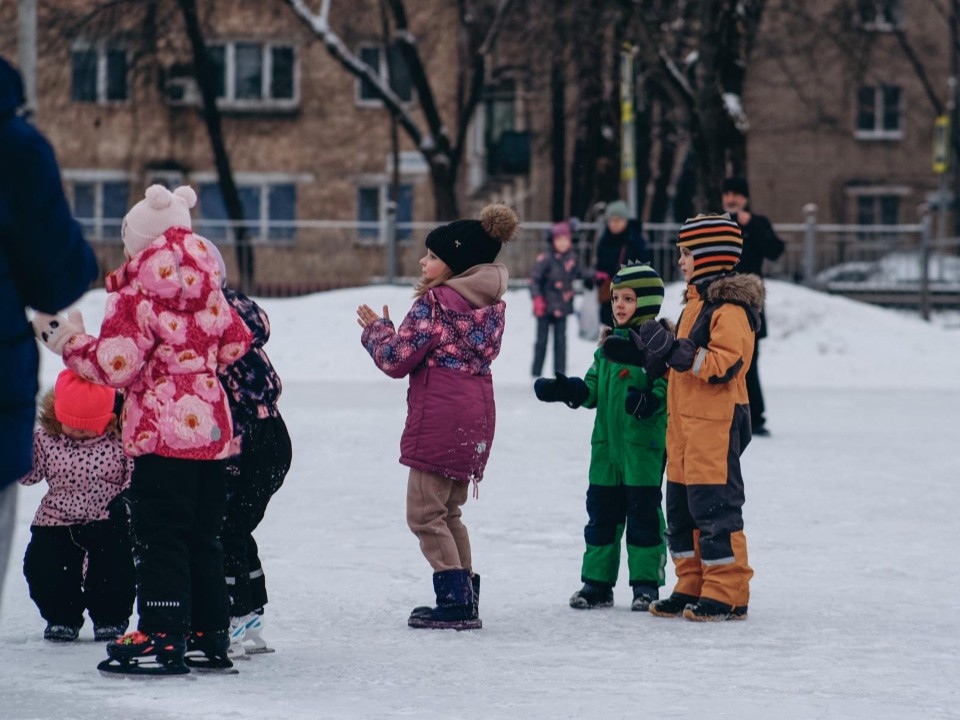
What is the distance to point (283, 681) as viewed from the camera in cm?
551

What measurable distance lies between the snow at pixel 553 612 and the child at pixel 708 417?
165 mm

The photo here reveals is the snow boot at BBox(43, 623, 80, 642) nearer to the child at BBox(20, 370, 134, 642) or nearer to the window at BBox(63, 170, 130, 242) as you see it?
the child at BBox(20, 370, 134, 642)

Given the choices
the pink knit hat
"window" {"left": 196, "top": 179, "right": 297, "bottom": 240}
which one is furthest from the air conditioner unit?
the pink knit hat

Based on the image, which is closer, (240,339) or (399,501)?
(240,339)

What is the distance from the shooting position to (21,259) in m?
3.89

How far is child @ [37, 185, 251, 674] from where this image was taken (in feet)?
17.6

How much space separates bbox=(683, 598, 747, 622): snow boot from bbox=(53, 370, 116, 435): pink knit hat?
2149 mm

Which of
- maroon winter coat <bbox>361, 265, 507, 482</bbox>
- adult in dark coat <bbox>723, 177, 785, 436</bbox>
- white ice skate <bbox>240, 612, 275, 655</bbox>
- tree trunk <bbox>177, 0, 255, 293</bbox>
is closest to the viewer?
white ice skate <bbox>240, 612, 275, 655</bbox>

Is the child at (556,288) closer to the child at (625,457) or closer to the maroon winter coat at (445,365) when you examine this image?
the child at (625,457)

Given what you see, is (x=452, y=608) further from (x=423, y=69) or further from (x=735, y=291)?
(x=423, y=69)

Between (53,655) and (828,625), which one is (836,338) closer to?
(828,625)

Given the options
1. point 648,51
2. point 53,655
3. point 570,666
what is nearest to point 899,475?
point 570,666

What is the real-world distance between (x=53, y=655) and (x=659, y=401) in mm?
2300

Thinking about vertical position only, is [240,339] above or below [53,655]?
above
